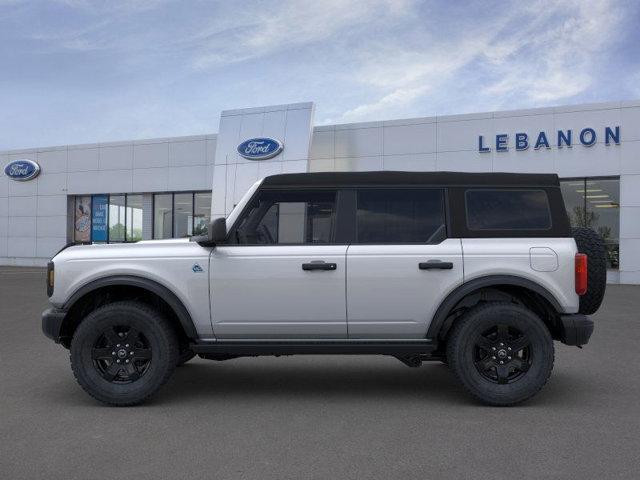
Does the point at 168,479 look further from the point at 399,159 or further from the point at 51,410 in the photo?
the point at 399,159

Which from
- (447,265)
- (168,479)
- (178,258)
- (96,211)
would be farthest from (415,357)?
(96,211)

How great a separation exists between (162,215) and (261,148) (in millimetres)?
7293

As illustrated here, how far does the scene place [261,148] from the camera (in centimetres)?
2458

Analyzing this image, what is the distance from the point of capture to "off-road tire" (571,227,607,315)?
17.3 feet

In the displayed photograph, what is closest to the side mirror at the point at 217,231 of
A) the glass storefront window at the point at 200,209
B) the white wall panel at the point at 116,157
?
the glass storefront window at the point at 200,209

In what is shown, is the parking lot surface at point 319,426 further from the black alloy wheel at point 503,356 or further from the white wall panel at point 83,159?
the white wall panel at point 83,159

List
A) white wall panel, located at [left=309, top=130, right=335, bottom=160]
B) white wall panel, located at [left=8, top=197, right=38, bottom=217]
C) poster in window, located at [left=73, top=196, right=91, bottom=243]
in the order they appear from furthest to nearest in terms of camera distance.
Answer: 1. white wall panel, located at [left=8, top=197, right=38, bottom=217]
2. poster in window, located at [left=73, top=196, right=91, bottom=243]
3. white wall panel, located at [left=309, top=130, right=335, bottom=160]

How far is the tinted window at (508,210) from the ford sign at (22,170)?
99.4 ft

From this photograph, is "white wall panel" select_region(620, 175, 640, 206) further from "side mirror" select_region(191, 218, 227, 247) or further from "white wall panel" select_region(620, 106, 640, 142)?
"side mirror" select_region(191, 218, 227, 247)

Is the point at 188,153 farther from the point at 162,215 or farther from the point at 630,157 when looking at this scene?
the point at 630,157

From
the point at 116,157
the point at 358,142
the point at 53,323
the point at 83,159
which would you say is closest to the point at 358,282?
the point at 53,323

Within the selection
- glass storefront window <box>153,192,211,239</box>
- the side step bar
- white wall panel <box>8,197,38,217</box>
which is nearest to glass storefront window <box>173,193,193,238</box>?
glass storefront window <box>153,192,211,239</box>

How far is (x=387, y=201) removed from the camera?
529 cm

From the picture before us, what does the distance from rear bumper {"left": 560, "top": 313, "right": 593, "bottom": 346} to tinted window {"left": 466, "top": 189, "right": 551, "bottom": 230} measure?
76 centimetres
